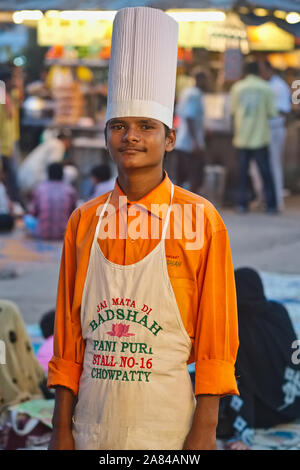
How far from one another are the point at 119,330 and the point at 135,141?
444 mm

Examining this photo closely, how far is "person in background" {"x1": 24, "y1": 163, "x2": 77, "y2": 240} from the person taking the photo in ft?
27.2

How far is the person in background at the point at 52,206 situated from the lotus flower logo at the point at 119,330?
6.47 metres

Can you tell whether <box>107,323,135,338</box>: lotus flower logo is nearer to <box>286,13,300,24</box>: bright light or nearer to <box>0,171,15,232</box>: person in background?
<box>0,171,15,232</box>: person in background

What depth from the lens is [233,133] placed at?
11148mm

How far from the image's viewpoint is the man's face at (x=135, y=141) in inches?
75.3

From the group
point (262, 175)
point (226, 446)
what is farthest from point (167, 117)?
point (262, 175)

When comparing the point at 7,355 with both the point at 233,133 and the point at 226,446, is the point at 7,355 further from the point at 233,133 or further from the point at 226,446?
the point at 233,133

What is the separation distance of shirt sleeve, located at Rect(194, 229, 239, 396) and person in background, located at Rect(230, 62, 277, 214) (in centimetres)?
813

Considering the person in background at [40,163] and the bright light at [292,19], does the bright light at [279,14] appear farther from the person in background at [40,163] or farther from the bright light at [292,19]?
the person in background at [40,163]

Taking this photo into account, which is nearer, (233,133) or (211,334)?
(211,334)

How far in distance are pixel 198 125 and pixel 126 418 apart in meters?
8.66

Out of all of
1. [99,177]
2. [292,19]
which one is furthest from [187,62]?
[99,177]

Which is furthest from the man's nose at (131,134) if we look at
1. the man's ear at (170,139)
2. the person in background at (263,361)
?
the person in background at (263,361)

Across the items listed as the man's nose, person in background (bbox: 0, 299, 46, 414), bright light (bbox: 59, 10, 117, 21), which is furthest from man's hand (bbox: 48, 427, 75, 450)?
bright light (bbox: 59, 10, 117, 21)
